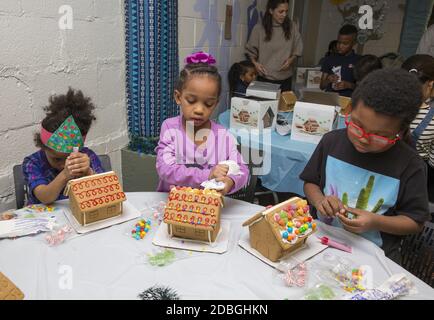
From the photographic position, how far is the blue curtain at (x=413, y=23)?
17.0 ft

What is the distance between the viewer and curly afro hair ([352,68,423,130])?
114cm

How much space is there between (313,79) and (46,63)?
10.1 ft

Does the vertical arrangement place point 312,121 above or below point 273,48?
below

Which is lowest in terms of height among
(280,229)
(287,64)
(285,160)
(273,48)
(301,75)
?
(285,160)

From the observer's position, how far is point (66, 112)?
150 centimetres

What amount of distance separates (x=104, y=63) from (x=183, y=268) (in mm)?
1715

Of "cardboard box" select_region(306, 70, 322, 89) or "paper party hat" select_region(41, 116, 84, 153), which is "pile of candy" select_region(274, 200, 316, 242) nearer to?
"paper party hat" select_region(41, 116, 84, 153)

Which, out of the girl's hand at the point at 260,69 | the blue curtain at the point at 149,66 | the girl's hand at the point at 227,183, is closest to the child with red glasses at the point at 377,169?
the girl's hand at the point at 227,183

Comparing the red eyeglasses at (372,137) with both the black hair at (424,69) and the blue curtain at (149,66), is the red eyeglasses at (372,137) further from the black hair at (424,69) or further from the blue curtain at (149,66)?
the blue curtain at (149,66)

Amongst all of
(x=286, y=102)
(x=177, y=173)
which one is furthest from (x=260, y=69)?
(x=177, y=173)

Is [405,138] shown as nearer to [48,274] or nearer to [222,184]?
[222,184]

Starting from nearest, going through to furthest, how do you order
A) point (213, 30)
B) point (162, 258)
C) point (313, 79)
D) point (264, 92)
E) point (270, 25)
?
point (162, 258) < point (264, 92) < point (213, 30) < point (270, 25) < point (313, 79)

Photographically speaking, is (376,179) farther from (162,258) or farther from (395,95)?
(162,258)

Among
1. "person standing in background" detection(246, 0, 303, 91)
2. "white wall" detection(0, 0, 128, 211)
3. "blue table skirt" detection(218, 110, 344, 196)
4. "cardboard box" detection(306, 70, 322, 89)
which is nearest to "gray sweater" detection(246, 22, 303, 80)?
"person standing in background" detection(246, 0, 303, 91)
